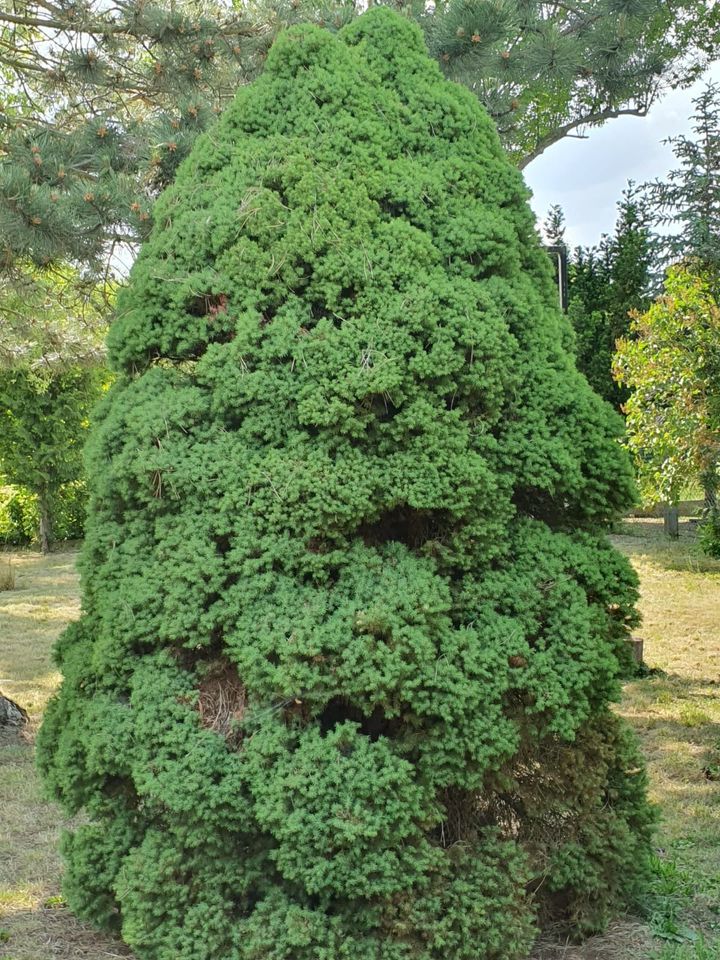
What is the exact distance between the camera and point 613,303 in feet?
61.3

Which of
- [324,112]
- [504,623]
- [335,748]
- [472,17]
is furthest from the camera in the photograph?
[472,17]

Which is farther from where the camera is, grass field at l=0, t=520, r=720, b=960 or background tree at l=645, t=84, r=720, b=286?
background tree at l=645, t=84, r=720, b=286

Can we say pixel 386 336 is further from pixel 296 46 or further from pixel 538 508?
pixel 296 46

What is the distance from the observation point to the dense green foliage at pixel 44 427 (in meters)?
17.4

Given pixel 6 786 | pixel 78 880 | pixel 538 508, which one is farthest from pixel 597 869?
pixel 6 786

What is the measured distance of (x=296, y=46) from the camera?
3.63m

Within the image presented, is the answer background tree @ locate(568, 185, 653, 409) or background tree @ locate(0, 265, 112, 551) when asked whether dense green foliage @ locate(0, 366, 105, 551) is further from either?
background tree @ locate(568, 185, 653, 409)

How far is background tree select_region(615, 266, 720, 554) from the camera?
25.7ft

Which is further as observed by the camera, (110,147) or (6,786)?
(110,147)

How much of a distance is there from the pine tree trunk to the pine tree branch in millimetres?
10430

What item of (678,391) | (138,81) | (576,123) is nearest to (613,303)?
(576,123)

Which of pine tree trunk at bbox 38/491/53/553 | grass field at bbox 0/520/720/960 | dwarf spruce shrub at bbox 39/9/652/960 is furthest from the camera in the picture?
pine tree trunk at bbox 38/491/53/553

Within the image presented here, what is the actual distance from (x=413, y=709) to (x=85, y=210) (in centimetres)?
404

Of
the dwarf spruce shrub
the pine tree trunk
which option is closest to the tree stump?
the dwarf spruce shrub
